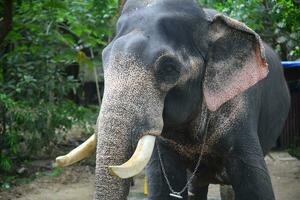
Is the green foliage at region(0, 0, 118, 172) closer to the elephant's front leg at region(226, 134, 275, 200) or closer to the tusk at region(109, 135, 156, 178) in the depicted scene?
the elephant's front leg at region(226, 134, 275, 200)

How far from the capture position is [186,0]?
3098 mm

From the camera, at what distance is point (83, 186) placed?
7305 mm

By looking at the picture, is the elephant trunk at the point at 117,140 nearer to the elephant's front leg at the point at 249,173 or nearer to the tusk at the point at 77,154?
the tusk at the point at 77,154

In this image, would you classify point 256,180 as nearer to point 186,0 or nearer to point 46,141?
point 186,0

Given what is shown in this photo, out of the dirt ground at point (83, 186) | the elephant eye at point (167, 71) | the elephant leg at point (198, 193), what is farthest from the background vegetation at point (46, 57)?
the elephant eye at point (167, 71)

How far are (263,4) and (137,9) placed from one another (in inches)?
198

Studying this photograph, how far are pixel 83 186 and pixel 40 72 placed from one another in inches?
77.2

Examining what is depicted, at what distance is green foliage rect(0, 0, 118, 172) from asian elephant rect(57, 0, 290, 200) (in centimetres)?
394

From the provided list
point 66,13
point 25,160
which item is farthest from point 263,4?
point 25,160

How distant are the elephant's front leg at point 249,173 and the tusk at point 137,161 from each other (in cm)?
72

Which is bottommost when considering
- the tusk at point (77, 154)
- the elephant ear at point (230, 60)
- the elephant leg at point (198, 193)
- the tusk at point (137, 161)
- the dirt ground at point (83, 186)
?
the dirt ground at point (83, 186)

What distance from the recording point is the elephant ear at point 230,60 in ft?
10.3

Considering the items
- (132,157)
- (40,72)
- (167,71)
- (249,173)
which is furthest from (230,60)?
(40,72)

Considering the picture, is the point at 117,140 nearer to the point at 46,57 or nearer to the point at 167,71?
the point at 167,71
